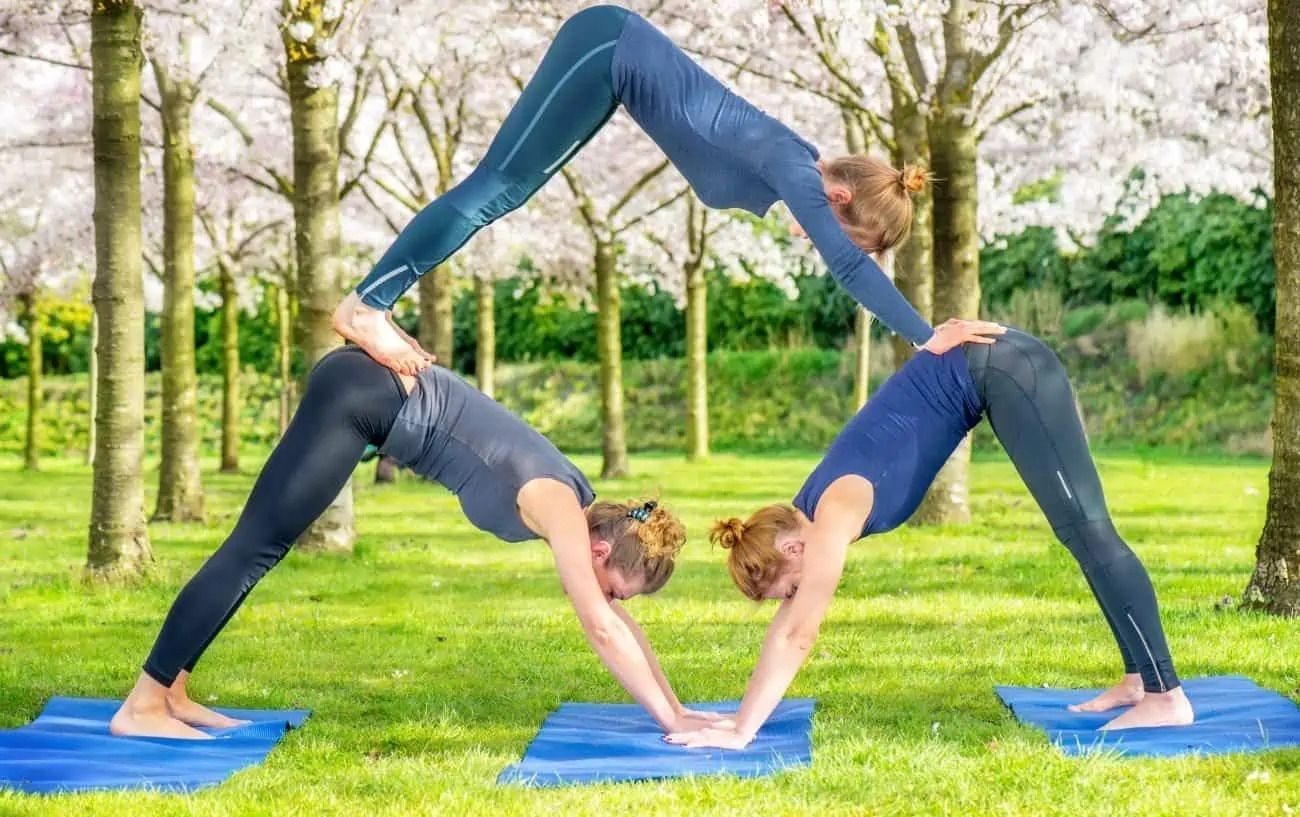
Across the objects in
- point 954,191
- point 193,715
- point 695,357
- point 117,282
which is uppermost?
point 954,191

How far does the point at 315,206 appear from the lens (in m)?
10.3

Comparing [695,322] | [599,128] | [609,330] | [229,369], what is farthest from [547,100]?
[695,322]

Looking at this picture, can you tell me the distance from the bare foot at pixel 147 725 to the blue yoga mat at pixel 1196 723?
262cm

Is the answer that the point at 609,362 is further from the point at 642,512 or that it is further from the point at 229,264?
the point at 642,512

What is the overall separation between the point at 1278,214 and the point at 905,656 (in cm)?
262

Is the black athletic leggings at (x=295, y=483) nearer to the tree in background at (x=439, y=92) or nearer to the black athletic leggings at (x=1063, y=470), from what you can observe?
the black athletic leggings at (x=1063, y=470)

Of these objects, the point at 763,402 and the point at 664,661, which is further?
the point at 763,402

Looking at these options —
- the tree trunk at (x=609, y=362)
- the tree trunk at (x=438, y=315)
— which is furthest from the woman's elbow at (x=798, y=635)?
the tree trunk at (x=609, y=362)

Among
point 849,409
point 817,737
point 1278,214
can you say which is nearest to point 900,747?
point 817,737

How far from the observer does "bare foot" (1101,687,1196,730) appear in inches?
198

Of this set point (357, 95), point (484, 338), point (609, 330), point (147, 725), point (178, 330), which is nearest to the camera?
point (147, 725)

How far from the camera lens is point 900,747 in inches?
187

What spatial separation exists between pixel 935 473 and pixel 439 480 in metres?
1.51

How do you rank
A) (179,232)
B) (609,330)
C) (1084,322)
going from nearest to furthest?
(179,232), (609,330), (1084,322)
